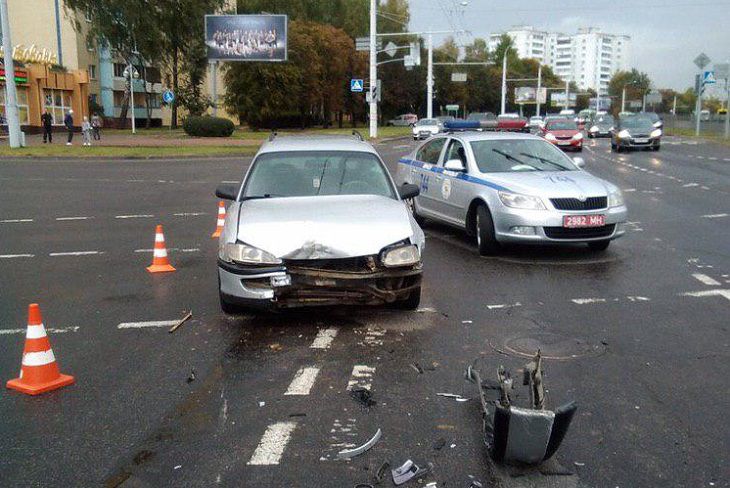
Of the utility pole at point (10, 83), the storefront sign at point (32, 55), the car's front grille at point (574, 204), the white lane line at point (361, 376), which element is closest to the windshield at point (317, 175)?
the white lane line at point (361, 376)

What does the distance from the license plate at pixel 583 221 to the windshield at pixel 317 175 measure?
108 inches

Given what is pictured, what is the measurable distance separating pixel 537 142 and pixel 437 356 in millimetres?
6227

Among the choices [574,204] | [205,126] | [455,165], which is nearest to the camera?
[574,204]

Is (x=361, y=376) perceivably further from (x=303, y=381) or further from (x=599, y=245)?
(x=599, y=245)

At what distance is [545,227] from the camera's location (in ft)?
29.0

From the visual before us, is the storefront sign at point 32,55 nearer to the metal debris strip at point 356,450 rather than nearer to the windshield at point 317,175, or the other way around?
the windshield at point 317,175

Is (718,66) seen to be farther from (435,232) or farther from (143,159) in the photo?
(435,232)

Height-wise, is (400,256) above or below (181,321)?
above

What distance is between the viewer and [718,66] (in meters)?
39.8

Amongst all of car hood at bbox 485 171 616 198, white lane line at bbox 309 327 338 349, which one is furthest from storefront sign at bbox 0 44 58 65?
white lane line at bbox 309 327 338 349

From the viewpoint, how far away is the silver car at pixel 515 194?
29.2 ft

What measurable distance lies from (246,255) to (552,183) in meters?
4.82

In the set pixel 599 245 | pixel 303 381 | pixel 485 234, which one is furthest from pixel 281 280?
pixel 599 245

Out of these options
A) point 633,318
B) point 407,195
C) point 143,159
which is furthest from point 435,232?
point 143,159
